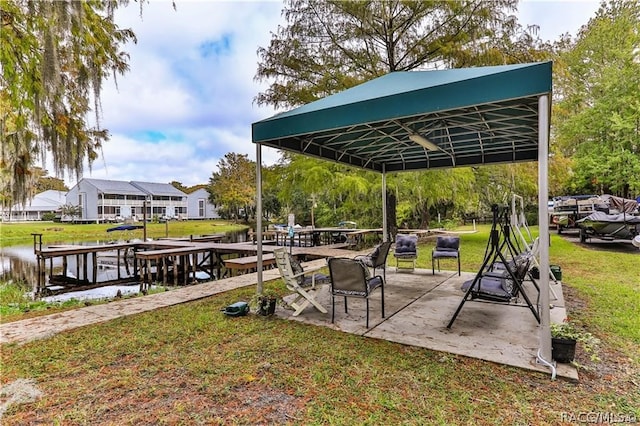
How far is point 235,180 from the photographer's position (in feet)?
123

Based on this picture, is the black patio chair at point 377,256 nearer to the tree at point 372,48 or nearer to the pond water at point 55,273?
the tree at point 372,48

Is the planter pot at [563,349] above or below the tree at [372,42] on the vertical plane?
below

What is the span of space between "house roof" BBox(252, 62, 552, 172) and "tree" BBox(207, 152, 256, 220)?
98.1 feet

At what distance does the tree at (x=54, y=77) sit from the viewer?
4.02 m

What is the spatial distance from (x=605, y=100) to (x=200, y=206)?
45.2 m

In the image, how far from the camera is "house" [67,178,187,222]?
37.3 metres

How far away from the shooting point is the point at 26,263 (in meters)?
14.4

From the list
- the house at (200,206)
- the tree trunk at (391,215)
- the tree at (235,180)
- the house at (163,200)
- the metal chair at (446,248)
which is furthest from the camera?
the house at (200,206)

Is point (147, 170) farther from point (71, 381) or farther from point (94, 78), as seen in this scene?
point (71, 381)

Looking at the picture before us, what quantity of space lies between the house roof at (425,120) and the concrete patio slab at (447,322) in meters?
2.24

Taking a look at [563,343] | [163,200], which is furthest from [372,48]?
[163,200]

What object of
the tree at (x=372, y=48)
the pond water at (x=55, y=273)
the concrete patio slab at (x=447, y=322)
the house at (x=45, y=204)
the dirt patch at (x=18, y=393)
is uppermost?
the tree at (x=372, y=48)

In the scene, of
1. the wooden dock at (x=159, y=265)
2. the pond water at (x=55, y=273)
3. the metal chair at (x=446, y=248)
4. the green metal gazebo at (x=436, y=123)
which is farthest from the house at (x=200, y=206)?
the metal chair at (x=446, y=248)

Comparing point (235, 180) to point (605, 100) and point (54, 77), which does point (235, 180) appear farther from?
point (54, 77)
